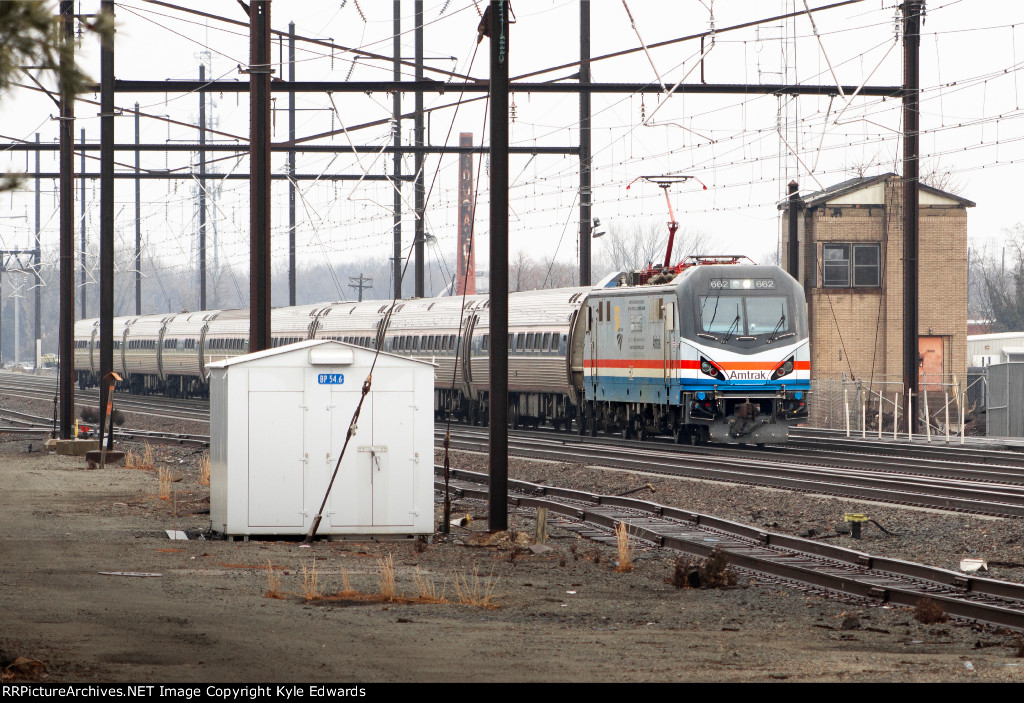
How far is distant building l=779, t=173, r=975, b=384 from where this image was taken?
46.3m

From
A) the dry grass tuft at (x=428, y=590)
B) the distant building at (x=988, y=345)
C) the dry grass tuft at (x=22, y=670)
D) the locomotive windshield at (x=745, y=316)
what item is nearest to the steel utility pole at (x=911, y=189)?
the locomotive windshield at (x=745, y=316)

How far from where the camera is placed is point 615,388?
101 feet

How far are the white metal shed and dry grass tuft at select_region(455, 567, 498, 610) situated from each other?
7.95ft

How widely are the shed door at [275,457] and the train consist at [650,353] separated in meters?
5.15

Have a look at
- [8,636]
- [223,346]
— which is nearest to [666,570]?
[8,636]

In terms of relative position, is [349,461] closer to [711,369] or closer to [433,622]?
[433,622]

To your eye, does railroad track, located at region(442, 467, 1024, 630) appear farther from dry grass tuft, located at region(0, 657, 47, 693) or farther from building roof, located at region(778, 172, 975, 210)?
building roof, located at region(778, 172, 975, 210)

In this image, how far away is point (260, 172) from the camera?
21.3 metres

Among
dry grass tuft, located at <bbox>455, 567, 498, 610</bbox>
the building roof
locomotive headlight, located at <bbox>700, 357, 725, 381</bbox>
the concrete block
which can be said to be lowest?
dry grass tuft, located at <bbox>455, 567, 498, 610</bbox>

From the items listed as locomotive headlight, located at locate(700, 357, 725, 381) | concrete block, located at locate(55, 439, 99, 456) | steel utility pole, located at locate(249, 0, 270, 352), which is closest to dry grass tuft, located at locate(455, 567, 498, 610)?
steel utility pole, located at locate(249, 0, 270, 352)

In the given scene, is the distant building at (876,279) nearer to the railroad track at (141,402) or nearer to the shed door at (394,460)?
the railroad track at (141,402)

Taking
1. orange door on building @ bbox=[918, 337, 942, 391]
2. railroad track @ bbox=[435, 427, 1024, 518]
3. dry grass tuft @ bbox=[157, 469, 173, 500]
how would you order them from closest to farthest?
railroad track @ bbox=[435, 427, 1024, 518] → dry grass tuft @ bbox=[157, 469, 173, 500] → orange door on building @ bbox=[918, 337, 942, 391]

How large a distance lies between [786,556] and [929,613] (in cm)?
358

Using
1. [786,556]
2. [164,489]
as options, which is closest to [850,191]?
[164,489]
